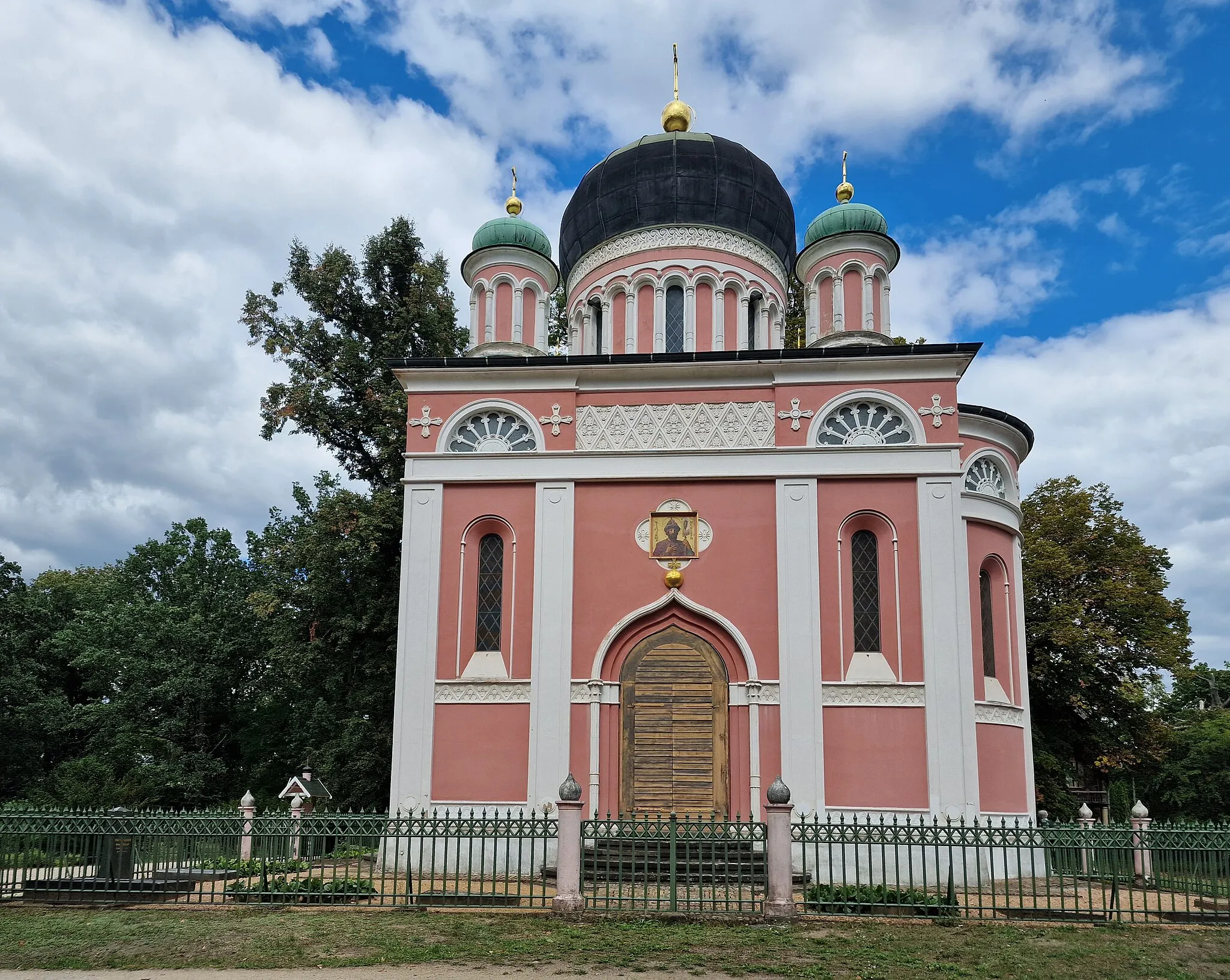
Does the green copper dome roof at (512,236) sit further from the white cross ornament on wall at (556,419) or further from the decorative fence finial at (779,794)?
the decorative fence finial at (779,794)

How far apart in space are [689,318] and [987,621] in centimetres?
710

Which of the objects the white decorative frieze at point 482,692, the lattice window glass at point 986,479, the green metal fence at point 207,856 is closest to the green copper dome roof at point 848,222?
the lattice window glass at point 986,479

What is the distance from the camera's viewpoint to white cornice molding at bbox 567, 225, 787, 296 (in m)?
19.0

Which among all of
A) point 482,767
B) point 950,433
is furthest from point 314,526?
point 950,433

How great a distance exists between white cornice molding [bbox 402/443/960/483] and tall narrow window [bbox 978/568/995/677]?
223 cm

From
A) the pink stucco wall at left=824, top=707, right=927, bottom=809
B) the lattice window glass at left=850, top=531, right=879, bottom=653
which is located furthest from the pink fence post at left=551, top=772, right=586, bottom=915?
the lattice window glass at left=850, top=531, right=879, bottom=653

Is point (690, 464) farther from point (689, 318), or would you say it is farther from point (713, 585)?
point (689, 318)

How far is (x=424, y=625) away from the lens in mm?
15617

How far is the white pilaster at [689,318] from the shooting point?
1844 centimetres

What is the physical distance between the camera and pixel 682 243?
62.3 ft

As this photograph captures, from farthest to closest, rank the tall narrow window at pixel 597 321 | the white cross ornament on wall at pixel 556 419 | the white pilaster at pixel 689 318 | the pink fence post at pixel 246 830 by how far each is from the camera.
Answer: the tall narrow window at pixel 597 321 < the white pilaster at pixel 689 318 < the white cross ornament on wall at pixel 556 419 < the pink fence post at pixel 246 830

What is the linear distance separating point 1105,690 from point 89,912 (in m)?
20.6

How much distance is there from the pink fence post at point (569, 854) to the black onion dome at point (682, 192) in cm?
1138

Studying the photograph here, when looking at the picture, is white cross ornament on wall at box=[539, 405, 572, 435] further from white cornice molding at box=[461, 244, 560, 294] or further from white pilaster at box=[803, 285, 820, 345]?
white pilaster at box=[803, 285, 820, 345]
